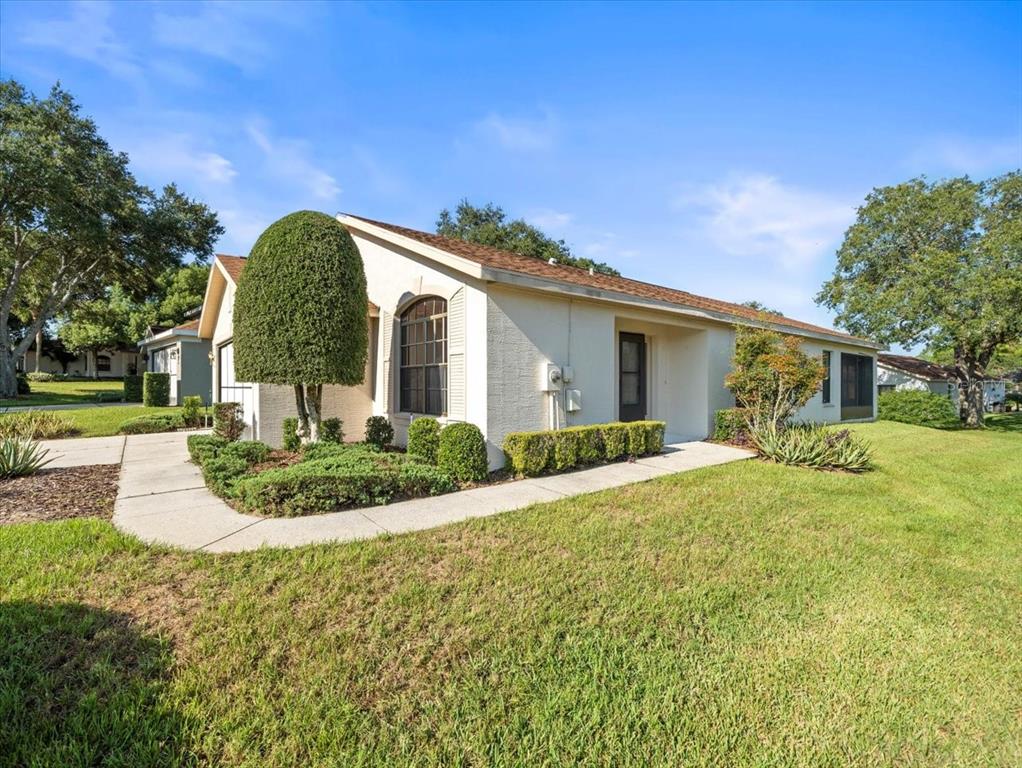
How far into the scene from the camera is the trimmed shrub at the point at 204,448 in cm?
709

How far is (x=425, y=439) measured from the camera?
7.18 meters

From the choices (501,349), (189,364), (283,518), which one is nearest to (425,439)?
(501,349)

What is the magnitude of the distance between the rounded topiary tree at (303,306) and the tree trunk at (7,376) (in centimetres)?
2257

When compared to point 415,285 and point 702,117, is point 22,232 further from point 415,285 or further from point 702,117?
point 702,117

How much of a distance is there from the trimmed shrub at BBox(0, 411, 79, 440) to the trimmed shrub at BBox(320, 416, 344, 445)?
7.12m

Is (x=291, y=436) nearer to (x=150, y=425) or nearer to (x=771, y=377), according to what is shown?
(x=150, y=425)

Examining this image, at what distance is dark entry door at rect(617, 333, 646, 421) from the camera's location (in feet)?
35.8

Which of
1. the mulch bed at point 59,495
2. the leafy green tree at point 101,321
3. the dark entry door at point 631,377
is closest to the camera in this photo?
the mulch bed at point 59,495

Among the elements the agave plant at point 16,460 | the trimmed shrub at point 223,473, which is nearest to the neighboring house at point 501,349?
the trimmed shrub at point 223,473

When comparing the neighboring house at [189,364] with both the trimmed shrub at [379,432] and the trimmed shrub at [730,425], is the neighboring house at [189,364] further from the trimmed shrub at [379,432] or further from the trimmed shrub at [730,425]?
the trimmed shrub at [730,425]

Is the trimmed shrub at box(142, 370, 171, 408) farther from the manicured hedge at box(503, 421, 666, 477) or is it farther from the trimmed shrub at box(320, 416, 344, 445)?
the manicured hedge at box(503, 421, 666, 477)

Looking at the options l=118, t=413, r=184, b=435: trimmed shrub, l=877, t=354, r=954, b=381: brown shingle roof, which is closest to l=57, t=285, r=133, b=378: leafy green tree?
l=118, t=413, r=184, b=435: trimmed shrub

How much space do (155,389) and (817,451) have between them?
21.6 meters

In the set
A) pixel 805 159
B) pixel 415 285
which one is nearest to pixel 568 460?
pixel 415 285
